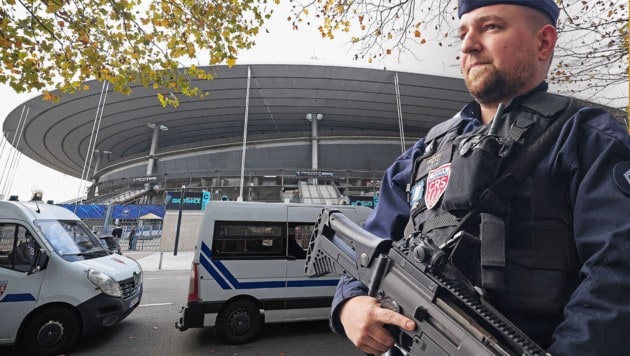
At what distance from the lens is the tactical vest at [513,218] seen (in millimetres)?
1016

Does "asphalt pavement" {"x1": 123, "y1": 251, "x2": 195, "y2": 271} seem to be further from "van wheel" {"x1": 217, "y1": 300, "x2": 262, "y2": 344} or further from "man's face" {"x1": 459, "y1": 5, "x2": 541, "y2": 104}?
"man's face" {"x1": 459, "y1": 5, "x2": 541, "y2": 104}

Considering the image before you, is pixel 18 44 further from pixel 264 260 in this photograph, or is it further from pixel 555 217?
pixel 555 217

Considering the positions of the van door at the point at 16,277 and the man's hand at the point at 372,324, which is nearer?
the man's hand at the point at 372,324

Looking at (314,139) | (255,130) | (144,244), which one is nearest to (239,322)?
(144,244)

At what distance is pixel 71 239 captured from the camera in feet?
18.0

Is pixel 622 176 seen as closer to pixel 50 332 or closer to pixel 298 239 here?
pixel 298 239

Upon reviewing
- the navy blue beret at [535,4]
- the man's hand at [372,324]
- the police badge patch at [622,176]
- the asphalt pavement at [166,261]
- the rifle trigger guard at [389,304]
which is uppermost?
the navy blue beret at [535,4]

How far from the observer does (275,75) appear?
27.5 m

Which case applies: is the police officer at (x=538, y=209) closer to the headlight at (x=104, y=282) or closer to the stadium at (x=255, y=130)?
the headlight at (x=104, y=282)

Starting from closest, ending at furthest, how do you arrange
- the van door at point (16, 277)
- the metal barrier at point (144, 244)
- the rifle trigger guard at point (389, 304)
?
the rifle trigger guard at point (389, 304) → the van door at point (16, 277) → the metal barrier at point (144, 244)

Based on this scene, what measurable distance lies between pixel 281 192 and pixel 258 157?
6.31 m

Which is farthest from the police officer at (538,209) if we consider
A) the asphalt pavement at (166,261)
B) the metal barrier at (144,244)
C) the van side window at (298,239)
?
the metal barrier at (144,244)

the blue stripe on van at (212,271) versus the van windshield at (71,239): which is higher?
the van windshield at (71,239)

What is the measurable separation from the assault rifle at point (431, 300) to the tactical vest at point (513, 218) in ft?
0.26
